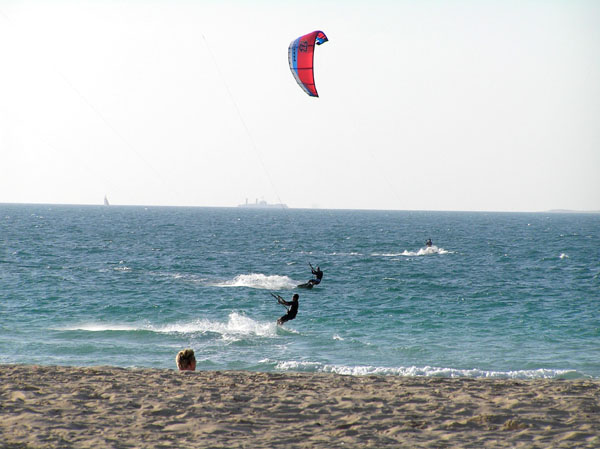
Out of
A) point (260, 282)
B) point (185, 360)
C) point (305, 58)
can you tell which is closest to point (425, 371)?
point (185, 360)

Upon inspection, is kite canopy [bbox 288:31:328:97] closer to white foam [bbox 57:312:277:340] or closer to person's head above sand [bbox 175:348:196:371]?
white foam [bbox 57:312:277:340]

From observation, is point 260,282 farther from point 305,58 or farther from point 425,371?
point 425,371

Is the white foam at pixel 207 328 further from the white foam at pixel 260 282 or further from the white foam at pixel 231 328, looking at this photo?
the white foam at pixel 260 282

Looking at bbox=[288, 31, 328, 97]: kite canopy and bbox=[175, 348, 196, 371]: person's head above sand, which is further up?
bbox=[288, 31, 328, 97]: kite canopy

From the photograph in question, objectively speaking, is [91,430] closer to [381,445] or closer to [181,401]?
[181,401]

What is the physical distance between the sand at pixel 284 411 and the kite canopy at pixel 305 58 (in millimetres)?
14116

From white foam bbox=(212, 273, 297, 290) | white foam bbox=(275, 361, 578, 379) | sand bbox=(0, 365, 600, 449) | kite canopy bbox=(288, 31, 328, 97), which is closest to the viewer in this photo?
sand bbox=(0, 365, 600, 449)

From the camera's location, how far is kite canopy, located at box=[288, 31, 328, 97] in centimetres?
2291

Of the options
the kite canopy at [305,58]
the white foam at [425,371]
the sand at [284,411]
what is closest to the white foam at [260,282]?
the kite canopy at [305,58]

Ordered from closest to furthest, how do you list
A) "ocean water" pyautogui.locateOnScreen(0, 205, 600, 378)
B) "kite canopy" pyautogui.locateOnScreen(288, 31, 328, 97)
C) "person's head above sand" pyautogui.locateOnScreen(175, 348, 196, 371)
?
"person's head above sand" pyautogui.locateOnScreen(175, 348, 196, 371) → "ocean water" pyautogui.locateOnScreen(0, 205, 600, 378) → "kite canopy" pyautogui.locateOnScreen(288, 31, 328, 97)

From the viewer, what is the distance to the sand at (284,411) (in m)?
7.99

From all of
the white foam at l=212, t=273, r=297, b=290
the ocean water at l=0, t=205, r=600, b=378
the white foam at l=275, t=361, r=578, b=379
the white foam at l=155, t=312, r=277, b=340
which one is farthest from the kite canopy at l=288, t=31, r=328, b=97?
the white foam at l=212, t=273, r=297, b=290


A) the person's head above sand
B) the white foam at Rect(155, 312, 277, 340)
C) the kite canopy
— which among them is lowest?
the white foam at Rect(155, 312, 277, 340)

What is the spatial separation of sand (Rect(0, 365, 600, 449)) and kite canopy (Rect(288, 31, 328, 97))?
1412 cm
